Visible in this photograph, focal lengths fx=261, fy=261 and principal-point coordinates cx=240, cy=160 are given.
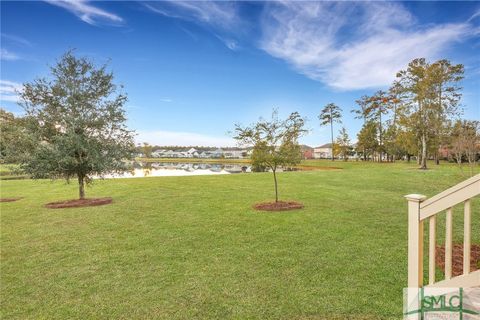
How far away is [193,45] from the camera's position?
1358 centimetres

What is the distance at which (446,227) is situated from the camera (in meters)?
2.61

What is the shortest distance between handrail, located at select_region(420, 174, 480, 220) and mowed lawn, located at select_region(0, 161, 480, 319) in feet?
4.44

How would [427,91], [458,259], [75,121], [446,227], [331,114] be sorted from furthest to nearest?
[331,114]
[427,91]
[75,121]
[458,259]
[446,227]

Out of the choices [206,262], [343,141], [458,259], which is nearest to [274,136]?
[206,262]

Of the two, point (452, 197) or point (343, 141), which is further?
point (343, 141)

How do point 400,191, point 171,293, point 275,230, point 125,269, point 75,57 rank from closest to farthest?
point 171,293, point 125,269, point 275,230, point 75,57, point 400,191

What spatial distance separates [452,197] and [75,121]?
1176 centimetres

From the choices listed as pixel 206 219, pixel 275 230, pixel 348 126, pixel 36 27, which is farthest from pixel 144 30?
pixel 348 126

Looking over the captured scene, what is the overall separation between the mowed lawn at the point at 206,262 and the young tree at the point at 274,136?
6.33 ft

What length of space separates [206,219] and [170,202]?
10.5 feet

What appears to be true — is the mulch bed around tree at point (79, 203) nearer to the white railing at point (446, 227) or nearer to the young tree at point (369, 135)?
the white railing at point (446, 227)

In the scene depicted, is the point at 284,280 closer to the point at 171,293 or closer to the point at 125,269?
the point at 171,293

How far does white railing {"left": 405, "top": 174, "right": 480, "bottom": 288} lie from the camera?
2.55 m

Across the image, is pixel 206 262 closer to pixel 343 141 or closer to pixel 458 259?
pixel 458 259
